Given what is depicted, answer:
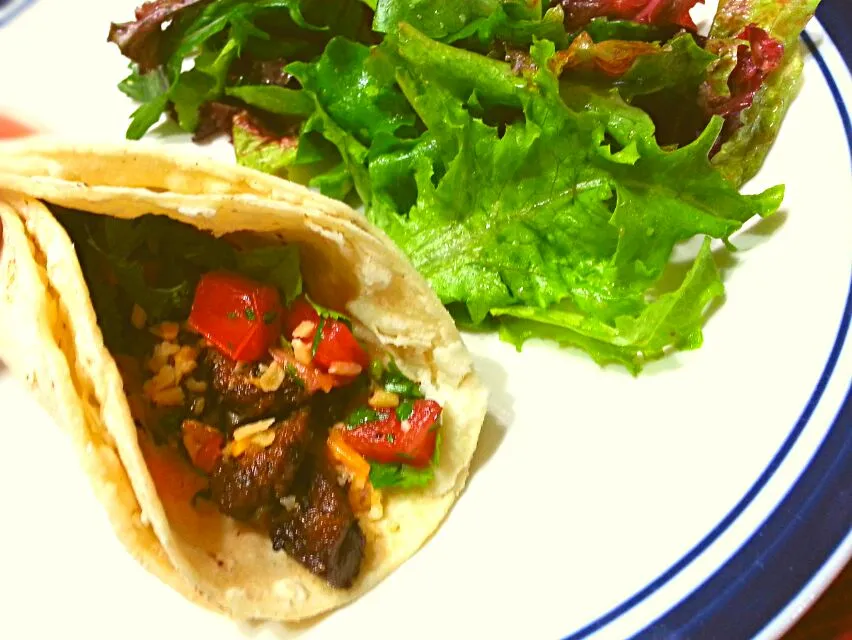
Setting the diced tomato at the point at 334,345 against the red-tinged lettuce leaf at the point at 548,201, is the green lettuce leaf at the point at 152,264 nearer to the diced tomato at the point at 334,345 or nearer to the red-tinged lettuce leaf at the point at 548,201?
the diced tomato at the point at 334,345

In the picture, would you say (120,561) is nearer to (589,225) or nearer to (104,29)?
(589,225)

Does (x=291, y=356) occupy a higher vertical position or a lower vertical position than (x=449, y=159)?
lower

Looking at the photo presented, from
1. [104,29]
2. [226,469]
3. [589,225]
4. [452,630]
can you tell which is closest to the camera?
[452,630]

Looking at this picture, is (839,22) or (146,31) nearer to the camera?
(839,22)

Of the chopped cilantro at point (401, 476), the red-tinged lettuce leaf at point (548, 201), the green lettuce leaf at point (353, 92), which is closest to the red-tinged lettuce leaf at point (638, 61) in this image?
the red-tinged lettuce leaf at point (548, 201)

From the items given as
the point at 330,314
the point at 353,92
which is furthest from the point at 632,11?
the point at 330,314

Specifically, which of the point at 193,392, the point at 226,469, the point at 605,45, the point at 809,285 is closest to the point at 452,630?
the point at 226,469

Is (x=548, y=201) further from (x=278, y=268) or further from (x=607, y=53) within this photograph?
(x=278, y=268)
